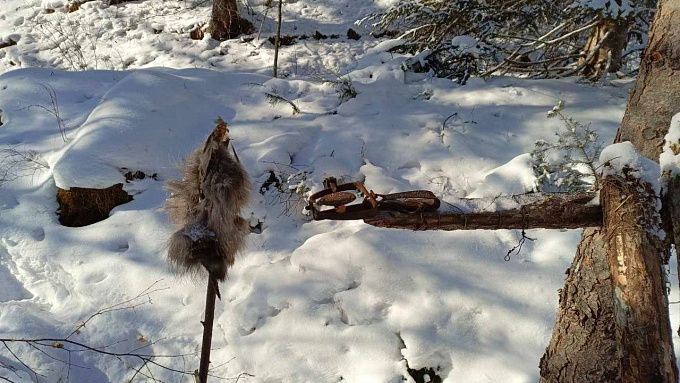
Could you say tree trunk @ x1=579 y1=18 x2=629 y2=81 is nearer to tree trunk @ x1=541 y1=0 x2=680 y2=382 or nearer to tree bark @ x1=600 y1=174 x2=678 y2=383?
tree trunk @ x1=541 y1=0 x2=680 y2=382

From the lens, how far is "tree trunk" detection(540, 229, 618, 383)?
1632 millimetres

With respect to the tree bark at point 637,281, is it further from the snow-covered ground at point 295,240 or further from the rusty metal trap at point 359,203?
the snow-covered ground at point 295,240

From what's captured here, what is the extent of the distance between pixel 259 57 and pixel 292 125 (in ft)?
11.5

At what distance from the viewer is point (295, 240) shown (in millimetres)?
3484

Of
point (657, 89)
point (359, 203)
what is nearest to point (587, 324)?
point (657, 89)

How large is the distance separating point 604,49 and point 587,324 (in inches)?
165

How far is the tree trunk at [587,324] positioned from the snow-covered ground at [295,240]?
697mm

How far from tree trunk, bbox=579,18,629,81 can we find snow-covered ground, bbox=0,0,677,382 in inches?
14.6

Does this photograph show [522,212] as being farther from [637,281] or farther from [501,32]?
[501,32]

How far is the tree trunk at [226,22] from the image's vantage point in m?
8.00

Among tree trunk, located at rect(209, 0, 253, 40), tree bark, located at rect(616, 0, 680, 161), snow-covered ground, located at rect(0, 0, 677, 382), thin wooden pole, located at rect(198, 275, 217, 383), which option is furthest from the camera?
tree trunk, located at rect(209, 0, 253, 40)

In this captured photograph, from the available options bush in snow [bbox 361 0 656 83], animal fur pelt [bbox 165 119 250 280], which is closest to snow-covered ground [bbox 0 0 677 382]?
bush in snow [bbox 361 0 656 83]

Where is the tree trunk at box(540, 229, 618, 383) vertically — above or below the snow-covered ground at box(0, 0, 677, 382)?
above

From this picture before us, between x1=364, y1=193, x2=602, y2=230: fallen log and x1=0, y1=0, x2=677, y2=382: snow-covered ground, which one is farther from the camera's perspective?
x1=0, y1=0, x2=677, y2=382: snow-covered ground
